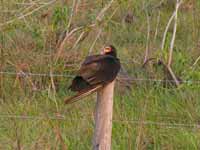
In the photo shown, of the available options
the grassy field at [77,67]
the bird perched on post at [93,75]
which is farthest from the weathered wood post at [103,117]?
the grassy field at [77,67]

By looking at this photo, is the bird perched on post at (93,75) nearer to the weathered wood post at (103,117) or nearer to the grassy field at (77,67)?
the weathered wood post at (103,117)

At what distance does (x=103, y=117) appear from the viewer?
366cm

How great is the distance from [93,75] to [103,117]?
0.22 m

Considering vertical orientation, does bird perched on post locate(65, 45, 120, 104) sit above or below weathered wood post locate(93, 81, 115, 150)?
above

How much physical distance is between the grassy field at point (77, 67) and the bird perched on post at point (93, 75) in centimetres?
84

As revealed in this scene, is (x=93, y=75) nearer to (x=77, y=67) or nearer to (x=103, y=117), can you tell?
(x=103, y=117)

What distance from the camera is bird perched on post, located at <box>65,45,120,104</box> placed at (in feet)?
11.9

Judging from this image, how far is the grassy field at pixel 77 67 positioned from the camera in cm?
510

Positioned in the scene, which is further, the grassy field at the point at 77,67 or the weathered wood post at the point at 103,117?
the grassy field at the point at 77,67

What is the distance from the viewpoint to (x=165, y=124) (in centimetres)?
512

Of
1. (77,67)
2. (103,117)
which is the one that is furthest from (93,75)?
(77,67)

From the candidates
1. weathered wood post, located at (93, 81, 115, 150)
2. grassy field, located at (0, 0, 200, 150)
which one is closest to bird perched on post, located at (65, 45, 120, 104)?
weathered wood post, located at (93, 81, 115, 150)

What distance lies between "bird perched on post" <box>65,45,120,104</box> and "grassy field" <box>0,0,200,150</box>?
2.74 feet

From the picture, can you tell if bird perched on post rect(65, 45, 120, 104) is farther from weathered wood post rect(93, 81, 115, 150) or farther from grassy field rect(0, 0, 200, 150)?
grassy field rect(0, 0, 200, 150)
